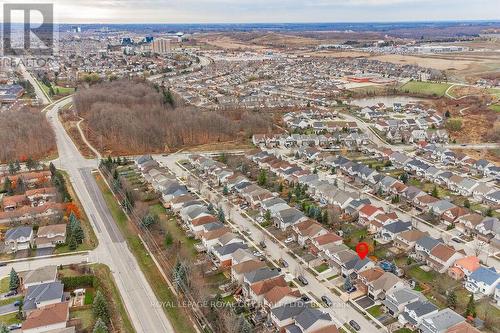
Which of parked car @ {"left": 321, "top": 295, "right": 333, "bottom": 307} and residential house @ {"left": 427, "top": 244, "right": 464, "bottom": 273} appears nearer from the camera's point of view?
parked car @ {"left": 321, "top": 295, "right": 333, "bottom": 307}

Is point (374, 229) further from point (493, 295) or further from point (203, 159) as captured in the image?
point (203, 159)

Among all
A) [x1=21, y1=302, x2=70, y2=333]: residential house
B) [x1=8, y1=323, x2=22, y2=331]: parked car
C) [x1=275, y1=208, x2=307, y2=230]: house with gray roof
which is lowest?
[x1=8, y1=323, x2=22, y2=331]: parked car

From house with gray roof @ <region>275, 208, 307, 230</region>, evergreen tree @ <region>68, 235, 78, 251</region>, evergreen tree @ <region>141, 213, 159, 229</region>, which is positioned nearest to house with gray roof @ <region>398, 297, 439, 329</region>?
house with gray roof @ <region>275, 208, 307, 230</region>

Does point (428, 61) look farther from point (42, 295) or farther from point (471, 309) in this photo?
point (42, 295)

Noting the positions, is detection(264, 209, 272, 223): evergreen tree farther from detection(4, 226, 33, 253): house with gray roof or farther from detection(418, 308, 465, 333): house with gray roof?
detection(4, 226, 33, 253): house with gray roof

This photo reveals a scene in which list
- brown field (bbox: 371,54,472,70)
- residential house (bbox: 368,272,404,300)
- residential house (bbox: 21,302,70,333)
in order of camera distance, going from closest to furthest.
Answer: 1. residential house (bbox: 21,302,70,333)
2. residential house (bbox: 368,272,404,300)
3. brown field (bbox: 371,54,472,70)

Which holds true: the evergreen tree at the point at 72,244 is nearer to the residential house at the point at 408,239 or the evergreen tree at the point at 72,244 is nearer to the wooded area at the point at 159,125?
the residential house at the point at 408,239

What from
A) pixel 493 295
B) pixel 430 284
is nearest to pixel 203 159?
pixel 430 284
